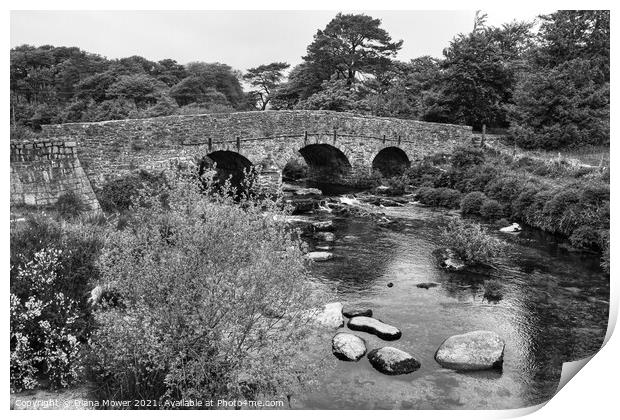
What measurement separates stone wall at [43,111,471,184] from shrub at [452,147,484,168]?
84.0 inches

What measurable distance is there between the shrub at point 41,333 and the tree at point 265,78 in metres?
30.4

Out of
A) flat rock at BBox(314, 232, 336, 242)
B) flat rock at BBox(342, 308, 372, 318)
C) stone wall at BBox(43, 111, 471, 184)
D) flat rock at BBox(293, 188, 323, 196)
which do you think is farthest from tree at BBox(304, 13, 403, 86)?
flat rock at BBox(342, 308, 372, 318)

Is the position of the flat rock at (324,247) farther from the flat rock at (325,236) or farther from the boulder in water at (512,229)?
the boulder in water at (512,229)

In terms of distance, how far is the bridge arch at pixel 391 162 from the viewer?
1056 inches

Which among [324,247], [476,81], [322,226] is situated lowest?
[324,247]

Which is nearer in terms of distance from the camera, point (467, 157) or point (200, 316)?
point (200, 316)

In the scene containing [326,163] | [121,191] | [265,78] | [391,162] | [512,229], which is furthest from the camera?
[265,78]

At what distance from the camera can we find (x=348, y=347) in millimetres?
8602

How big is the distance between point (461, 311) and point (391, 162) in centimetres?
1794

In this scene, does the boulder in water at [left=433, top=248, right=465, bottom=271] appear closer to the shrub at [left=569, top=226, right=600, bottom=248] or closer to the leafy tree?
the shrub at [left=569, top=226, right=600, bottom=248]

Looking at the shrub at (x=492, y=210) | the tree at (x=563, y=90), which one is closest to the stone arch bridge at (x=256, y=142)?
the tree at (x=563, y=90)

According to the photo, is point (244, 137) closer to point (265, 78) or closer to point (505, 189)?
point (505, 189)

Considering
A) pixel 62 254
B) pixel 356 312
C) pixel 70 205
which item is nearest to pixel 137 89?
pixel 70 205

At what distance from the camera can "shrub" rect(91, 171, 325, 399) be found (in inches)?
232
